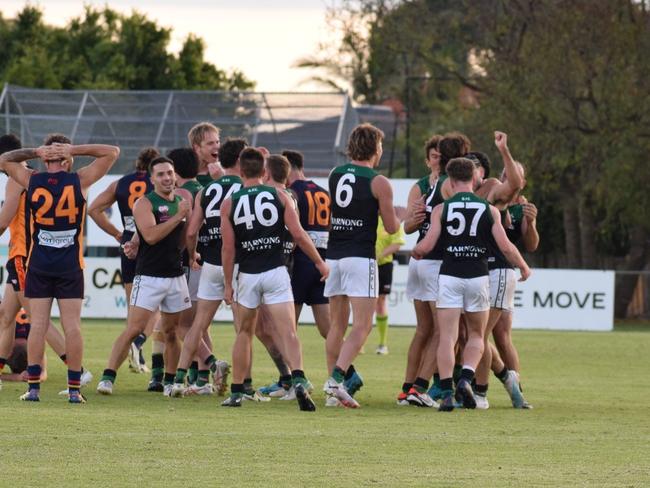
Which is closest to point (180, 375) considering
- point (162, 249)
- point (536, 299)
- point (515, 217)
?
point (162, 249)

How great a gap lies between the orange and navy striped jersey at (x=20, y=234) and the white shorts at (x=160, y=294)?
1353mm

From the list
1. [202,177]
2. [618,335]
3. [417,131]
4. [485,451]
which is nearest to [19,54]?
[417,131]

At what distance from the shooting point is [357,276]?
12398 mm

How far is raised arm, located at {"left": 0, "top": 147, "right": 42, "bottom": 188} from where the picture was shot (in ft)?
40.7

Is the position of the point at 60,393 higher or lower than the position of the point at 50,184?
lower

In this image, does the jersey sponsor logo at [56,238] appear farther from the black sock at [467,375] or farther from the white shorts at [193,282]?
the black sock at [467,375]

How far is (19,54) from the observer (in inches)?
2069

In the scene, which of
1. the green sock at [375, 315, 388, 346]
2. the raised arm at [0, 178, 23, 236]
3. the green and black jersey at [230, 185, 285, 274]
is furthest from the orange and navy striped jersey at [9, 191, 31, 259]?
the green sock at [375, 315, 388, 346]

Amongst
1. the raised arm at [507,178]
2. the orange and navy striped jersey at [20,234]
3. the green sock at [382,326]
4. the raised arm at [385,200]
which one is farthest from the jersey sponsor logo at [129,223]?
the green sock at [382,326]

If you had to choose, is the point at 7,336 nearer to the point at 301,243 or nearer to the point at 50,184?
the point at 50,184

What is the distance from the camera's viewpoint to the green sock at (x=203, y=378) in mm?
13562

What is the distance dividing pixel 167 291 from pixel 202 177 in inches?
60.5

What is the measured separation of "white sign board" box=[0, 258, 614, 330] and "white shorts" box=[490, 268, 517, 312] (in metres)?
16.1

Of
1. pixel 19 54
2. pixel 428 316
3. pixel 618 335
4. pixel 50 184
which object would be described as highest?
pixel 19 54
